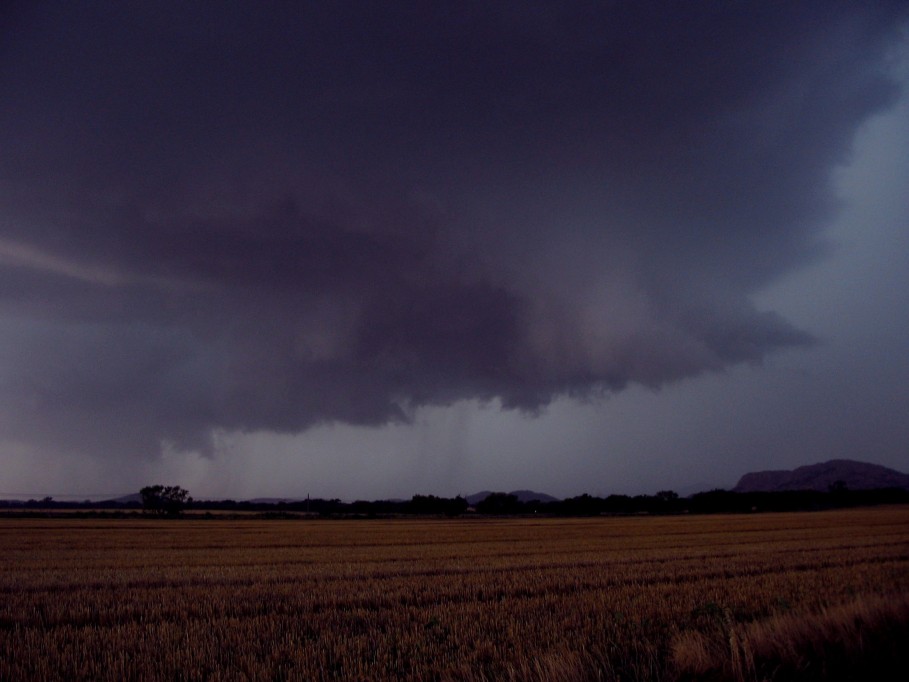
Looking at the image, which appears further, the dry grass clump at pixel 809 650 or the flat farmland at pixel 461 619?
the flat farmland at pixel 461 619

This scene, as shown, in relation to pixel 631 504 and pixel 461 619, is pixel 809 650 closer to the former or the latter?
pixel 461 619

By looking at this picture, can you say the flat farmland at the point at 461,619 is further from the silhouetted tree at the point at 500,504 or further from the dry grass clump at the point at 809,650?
the silhouetted tree at the point at 500,504

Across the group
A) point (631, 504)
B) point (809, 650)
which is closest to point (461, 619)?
point (809, 650)

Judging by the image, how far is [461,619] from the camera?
10.3 m

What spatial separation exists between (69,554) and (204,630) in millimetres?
21323

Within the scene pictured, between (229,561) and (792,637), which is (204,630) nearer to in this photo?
(792,637)

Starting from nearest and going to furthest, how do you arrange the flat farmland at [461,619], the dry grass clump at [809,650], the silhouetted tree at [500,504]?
the dry grass clump at [809,650] < the flat farmland at [461,619] < the silhouetted tree at [500,504]

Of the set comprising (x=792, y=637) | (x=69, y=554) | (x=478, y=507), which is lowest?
(x=478, y=507)

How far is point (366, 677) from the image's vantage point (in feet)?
22.2

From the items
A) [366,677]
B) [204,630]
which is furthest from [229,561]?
[366,677]

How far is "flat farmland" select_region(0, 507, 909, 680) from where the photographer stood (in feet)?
21.6

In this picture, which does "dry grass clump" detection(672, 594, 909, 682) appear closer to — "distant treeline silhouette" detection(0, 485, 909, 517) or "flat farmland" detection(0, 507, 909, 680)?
"flat farmland" detection(0, 507, 909, 680)

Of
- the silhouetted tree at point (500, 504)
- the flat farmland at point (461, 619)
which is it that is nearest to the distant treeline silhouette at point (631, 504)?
the silhouetted tree at point (500, 504)

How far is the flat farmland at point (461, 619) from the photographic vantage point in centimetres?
659
